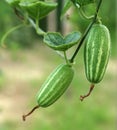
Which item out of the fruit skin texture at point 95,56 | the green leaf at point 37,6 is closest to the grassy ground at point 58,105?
the green leaf at point 37,6

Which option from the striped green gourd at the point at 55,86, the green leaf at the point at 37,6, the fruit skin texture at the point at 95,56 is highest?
the green leaf at the point at 37,6

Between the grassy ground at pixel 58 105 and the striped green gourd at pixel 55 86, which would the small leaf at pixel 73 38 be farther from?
the grassy ground at pixel 58 105

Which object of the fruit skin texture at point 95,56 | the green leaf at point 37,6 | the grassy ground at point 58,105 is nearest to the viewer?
the fruit skin texture at point 95,56

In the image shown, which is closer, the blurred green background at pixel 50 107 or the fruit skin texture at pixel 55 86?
the fruit skin texture at pixel 55 86

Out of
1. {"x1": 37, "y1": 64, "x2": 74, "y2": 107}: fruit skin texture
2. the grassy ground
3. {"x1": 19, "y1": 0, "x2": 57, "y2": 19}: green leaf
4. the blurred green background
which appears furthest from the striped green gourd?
the grassy ground

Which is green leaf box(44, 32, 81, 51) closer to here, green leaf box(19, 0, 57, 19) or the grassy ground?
green leaf box(19, 0, 57, 19)

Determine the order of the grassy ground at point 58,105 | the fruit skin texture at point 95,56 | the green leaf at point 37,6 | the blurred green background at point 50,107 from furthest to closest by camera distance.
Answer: the grassy ground at point 58,105 < the blurred green background at point 50,107 < the green leaf at point 37,6 < the fruit skin texture at point 95,56

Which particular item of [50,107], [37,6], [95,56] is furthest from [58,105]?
[95,56]
